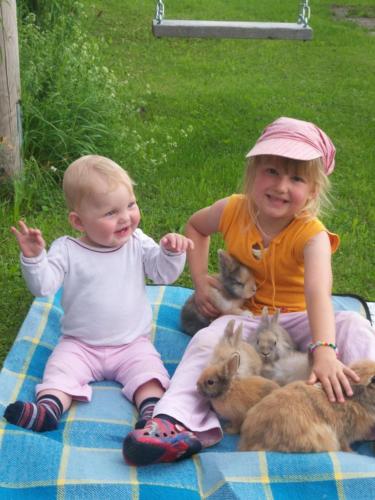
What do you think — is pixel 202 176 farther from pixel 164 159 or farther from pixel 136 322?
pixel 136 322

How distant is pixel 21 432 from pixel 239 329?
3.29 feet

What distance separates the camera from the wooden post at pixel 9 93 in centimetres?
494

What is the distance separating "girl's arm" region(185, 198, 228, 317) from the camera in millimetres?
3809

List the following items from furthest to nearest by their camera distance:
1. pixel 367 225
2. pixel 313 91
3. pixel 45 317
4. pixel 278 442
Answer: pixel 313 91
pixel 367 225
pixel 45 317
pixel 278 442

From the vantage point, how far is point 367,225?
566 centimetres

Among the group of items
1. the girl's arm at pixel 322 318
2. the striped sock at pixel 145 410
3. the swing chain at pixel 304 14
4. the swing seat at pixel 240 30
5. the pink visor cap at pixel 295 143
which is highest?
the swing chain at pixel 304 14

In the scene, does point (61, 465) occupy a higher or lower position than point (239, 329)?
lower

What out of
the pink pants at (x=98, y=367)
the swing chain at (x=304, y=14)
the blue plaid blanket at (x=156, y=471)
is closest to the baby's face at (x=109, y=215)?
the pink pants at (x=98, y=367)

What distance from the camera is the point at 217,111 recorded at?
8.22 metres

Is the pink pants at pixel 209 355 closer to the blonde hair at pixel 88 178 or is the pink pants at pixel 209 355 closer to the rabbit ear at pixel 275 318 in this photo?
the rabbit ear at pixel 275 318

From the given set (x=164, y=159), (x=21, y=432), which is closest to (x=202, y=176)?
(x=164, y=159)

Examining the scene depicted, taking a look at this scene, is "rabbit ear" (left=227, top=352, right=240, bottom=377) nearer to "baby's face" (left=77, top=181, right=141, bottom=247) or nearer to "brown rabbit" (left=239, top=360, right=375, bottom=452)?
"brown rabbit" (left=239, top=360, right=375, bottom=452)

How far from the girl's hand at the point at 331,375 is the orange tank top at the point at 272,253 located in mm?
684

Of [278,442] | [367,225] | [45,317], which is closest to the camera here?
[278,442]
